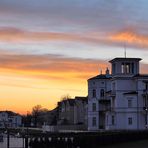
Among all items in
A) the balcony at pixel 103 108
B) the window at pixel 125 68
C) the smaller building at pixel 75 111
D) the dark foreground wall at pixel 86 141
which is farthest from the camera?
the smaller building at pixel 75 111

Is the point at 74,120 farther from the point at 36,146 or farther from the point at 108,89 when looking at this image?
the point at 36,146

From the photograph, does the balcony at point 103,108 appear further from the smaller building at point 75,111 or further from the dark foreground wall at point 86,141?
the smaller building at point 75,111

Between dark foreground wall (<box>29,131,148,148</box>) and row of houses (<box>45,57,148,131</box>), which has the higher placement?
row of houses (<box>45,57,148,131</box>)

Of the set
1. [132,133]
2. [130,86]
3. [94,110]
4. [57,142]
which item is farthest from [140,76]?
[57,142]

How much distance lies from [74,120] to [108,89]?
6515 cm

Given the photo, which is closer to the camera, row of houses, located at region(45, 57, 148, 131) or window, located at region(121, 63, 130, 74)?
row of houses, located at region(45, 57, 148, 131)

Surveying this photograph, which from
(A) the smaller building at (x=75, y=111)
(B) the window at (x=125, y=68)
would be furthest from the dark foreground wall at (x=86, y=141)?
(A) the smaller building at (x=75, y=111)

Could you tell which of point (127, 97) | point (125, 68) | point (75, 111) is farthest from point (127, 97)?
point (75, 111)

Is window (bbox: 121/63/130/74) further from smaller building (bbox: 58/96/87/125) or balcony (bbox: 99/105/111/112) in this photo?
smaller building (bbox: 58/96/87/125)

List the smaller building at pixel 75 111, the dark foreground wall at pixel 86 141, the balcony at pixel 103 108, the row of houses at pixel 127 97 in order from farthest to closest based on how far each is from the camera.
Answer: the smaller building at pixel 75 111, the balcony at pixel 103 108, the row of houses at pixel 127 97, the dark foreground wall at pixel 86 141

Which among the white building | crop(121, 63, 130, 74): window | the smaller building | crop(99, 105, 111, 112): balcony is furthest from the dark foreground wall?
the smaller building

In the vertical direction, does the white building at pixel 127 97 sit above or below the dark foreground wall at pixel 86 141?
above

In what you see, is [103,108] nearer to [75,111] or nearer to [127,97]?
[127,97]

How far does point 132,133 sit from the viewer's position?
66.4 meters
